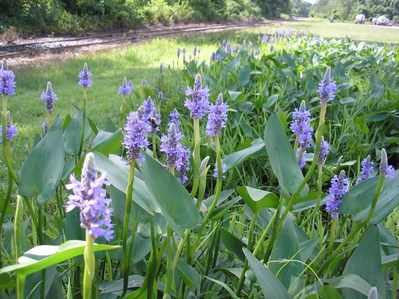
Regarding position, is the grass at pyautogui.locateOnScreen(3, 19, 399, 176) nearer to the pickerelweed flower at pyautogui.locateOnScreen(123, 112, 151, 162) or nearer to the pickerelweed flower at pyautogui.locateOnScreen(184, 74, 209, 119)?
the pickerelweed flower at pyautogui.locateOnScreen(184, 74, 209, 119)

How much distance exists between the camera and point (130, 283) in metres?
1.23

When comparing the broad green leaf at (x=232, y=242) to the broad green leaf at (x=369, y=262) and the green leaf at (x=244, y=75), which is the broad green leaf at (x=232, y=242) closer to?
the broad green leaf at (x=369, y=262)

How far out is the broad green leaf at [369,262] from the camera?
1126 mm

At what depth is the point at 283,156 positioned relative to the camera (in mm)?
1268

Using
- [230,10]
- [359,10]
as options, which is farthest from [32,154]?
[359,10]

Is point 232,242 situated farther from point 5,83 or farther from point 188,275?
point 5,83

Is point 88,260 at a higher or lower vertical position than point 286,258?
higher

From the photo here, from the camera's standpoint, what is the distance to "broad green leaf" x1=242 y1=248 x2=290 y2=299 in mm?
954

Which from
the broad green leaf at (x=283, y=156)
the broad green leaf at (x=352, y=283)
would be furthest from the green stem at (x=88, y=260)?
the broad green leaf at (x=283, y=156)

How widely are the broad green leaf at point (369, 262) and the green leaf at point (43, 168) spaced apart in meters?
0.75

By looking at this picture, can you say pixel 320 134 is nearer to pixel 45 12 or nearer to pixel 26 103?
pixel 26 103

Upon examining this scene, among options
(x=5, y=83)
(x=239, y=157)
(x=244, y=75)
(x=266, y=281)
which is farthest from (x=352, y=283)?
(x=244, y=75)

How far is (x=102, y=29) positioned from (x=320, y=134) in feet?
49.7

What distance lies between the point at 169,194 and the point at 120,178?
0.14 meters
